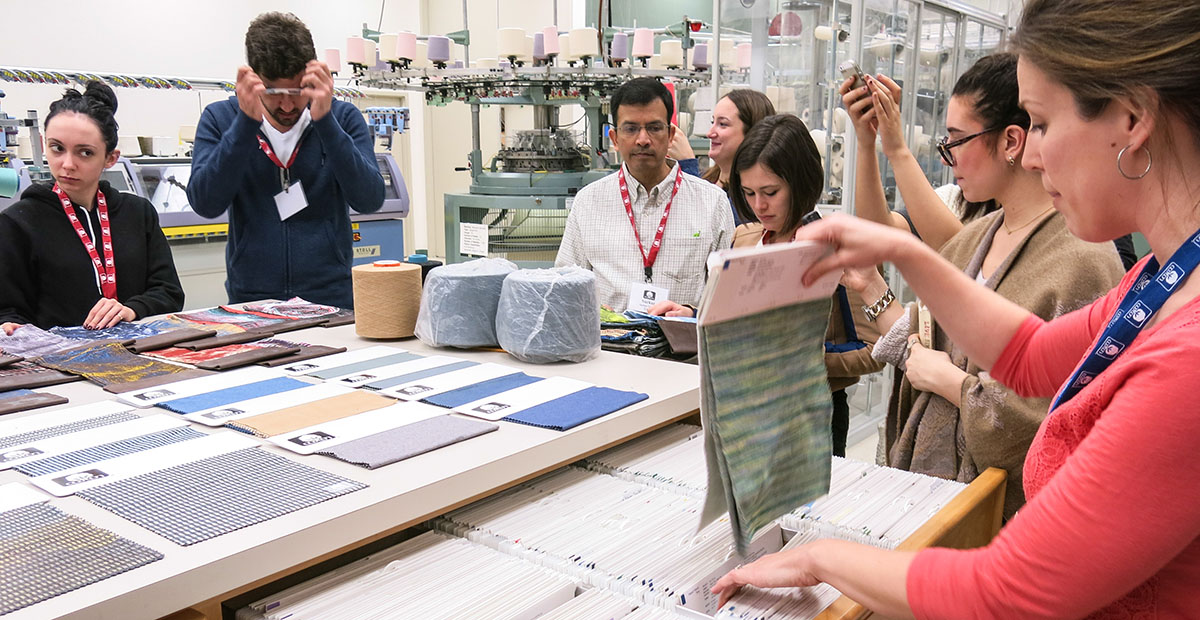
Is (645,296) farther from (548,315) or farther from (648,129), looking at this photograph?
(548,315)

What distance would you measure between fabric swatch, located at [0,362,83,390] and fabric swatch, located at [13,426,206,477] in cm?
45

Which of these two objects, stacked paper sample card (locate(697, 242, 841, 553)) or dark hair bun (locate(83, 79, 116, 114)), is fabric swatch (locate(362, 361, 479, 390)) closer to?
stacked paper sample card (locate(697, 242, 841, 553))

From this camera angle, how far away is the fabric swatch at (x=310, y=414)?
4.17 ft

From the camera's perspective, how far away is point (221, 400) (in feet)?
4.66

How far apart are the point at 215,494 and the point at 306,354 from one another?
745mm

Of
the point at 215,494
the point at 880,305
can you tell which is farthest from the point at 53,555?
the point at 880,305

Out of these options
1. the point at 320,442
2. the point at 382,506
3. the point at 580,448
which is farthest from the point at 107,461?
the point at 580,448

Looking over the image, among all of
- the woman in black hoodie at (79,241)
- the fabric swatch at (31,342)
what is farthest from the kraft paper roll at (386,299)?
the woman in black hoodie at (79,241)

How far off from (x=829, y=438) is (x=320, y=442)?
2.35ft

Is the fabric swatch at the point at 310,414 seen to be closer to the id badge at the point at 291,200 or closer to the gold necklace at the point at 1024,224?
the gold necklace at the point at 1024,224

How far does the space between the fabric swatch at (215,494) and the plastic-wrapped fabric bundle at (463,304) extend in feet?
2.08

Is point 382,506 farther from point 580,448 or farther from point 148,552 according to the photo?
point 580,448

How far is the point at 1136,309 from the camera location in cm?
79

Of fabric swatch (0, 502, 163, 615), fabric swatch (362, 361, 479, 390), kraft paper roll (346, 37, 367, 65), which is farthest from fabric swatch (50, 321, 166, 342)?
kraft paper roll (346, 37, 367, 65)
